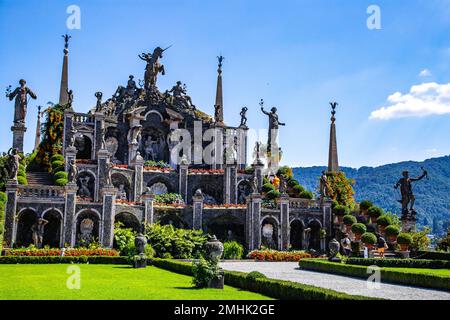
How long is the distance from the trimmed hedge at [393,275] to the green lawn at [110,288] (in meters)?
8.12

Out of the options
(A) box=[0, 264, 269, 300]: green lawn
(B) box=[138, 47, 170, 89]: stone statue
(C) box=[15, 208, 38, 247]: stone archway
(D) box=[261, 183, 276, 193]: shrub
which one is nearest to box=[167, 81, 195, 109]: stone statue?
(B) box=[138, 47, 170, 89]: stone statue

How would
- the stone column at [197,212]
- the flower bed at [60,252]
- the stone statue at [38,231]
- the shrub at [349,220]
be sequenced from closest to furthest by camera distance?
1. the flower bed at [60,252]
2. the stone statue at [38,231]
3. the stone column at [197,212]
4. the shrub at [349,220]

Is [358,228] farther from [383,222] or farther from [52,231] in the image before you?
[52,231]

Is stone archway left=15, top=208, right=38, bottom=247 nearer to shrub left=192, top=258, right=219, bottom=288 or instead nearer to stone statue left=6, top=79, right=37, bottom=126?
stone statue left=6, top=79, right=37, bottom=126

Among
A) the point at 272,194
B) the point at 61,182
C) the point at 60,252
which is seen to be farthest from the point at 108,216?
the point at 272,194

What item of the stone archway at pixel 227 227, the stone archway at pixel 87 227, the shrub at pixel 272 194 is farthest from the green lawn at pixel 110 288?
the shrub at pixel 272 194

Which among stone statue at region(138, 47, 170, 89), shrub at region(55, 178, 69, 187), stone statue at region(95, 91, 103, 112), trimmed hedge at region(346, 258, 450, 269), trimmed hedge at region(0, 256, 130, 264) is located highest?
stone statue at region(138, 47, 170, 89)

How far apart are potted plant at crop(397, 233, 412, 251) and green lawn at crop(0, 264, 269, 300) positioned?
2288cm

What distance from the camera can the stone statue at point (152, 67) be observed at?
59812 millimetres

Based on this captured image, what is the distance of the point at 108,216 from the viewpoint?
42.9m

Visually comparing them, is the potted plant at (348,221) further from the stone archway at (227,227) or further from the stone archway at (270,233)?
the stone archway at (227,227)

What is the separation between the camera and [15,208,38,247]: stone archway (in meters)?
41.5

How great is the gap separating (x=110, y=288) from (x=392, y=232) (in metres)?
31.5

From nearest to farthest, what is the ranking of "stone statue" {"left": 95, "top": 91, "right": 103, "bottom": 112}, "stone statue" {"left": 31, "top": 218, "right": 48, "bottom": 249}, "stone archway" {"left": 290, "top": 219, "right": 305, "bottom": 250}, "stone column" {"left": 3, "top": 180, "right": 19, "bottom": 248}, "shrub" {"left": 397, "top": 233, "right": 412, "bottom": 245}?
"stone column" {"left": 3, "top": 180, "right": 19, "bottom": 248} → "stone statue" {"left": 31, "top": 218, "right": 48, "bottom": 249} → "shrub" {"left": 397, "top": 233, "right": 412, "bottom": 245} → "stone archway" {"left": 290, "top": 219, "right": 305, "bottom": 250} → "stone statue" {"left": 95, "top": 91, "right": 103, "bottom": 112}
